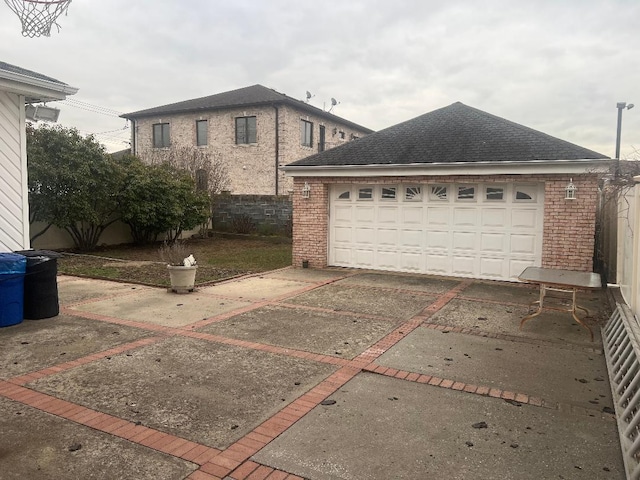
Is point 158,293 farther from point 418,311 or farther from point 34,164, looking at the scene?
point 34,164

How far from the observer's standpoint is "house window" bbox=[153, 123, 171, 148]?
2773 cm

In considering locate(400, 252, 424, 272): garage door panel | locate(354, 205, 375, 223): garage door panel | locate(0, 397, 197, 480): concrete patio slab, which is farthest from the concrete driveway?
locate(354, 205, 375, 223): garage door panel

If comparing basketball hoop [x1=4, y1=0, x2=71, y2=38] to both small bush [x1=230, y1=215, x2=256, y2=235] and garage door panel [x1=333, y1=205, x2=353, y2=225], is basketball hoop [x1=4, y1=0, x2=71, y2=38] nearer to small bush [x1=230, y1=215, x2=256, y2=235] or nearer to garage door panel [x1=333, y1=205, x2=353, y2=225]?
garage door panel [x1=333, y1=205, x2=353, y2=225]

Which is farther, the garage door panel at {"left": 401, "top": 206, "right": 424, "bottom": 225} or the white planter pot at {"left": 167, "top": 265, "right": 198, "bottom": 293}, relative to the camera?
the garage door panel at {"left": 401, "top": 206, "right": 424, "bottom": 225}

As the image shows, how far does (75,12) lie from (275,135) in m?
17.5

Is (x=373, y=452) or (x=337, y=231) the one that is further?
(x=337, y=231)

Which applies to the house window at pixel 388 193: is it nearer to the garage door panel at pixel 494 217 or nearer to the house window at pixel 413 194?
the house window at pixel 413 194

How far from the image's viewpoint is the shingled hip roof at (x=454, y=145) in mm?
9391

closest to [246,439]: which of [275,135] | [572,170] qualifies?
[572,170]

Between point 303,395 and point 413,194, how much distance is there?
7.40 m

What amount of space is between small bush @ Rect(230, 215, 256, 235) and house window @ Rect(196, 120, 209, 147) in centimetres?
852

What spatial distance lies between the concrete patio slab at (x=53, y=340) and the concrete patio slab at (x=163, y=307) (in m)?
0.52

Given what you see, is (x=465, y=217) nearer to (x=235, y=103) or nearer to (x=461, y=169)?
(x=461, y=169)

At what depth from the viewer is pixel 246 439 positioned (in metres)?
3.29
